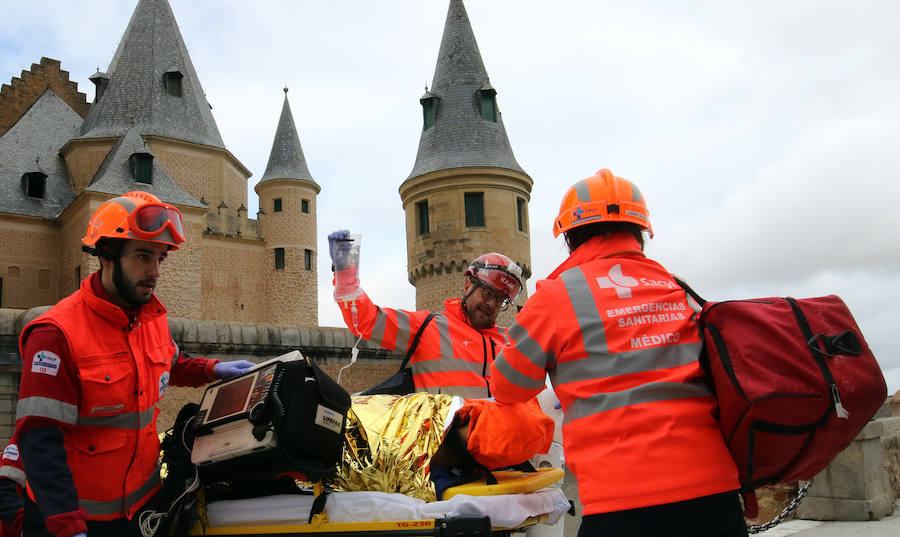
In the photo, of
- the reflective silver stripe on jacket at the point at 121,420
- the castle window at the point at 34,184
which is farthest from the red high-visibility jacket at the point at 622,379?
the castle window at the point at 34,184

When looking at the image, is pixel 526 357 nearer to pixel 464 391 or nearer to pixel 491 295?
pixel 464 391

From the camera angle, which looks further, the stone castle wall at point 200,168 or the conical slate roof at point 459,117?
the stone castle wall at point 200,168

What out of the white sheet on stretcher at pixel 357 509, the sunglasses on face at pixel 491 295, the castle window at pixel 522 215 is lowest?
the white sheet on stretcher at pixel 357 509

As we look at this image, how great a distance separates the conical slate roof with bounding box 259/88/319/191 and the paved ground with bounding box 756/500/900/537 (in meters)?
32.1

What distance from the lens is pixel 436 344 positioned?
4332mm

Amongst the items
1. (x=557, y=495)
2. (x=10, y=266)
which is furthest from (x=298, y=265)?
(x=557, y=495)

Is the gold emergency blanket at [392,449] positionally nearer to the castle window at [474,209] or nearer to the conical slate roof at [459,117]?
the castle window at [474,209]

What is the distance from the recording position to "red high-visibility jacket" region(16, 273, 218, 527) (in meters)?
2.38

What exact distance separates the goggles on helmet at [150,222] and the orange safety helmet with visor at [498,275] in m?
1.90

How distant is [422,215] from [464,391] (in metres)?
24.7

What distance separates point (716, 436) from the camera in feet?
7.43

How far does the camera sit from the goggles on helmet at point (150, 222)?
2670 millimetres

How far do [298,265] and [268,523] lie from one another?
32452mm

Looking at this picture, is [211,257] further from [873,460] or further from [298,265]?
[873,460]
